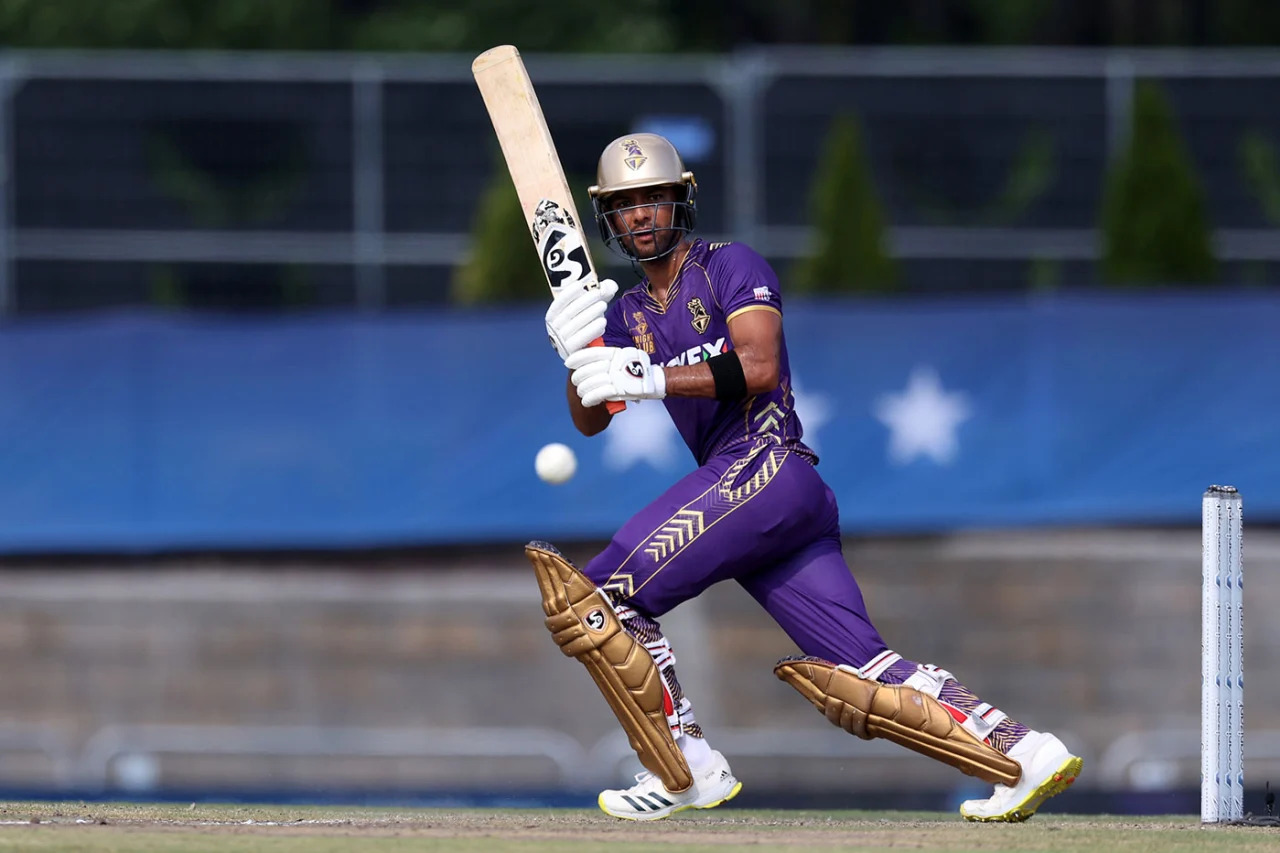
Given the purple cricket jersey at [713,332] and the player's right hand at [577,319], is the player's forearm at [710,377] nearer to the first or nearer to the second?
the purple cricket jersey at [713,332]

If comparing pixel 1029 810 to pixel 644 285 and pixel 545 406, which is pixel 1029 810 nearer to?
pixel 644 285

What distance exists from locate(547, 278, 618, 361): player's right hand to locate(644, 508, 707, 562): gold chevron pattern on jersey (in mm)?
514

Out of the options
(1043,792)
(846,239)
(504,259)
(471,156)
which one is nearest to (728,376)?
(1043,792)

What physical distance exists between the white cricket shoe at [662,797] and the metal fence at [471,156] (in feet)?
25.3

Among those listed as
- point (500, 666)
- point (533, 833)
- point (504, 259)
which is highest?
point (504, 259)

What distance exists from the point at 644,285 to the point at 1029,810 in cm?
171

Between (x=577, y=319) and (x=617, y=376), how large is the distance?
24 centimetres

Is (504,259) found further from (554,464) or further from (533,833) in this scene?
(533,833)

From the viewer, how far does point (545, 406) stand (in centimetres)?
954

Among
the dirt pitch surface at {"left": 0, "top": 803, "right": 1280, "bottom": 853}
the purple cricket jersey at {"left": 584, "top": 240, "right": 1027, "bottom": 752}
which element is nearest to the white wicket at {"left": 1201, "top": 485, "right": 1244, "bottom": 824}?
the dirt pitch surface at {"left": 0, "top": 803, "right": 1280, "bottom": 853}

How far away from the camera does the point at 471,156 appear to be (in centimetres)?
1393

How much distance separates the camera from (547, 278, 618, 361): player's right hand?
18.3 ft

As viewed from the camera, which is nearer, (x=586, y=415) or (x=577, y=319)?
(x=577, y=319)

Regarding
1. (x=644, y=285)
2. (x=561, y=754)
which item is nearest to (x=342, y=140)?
(x=561, y=754)
